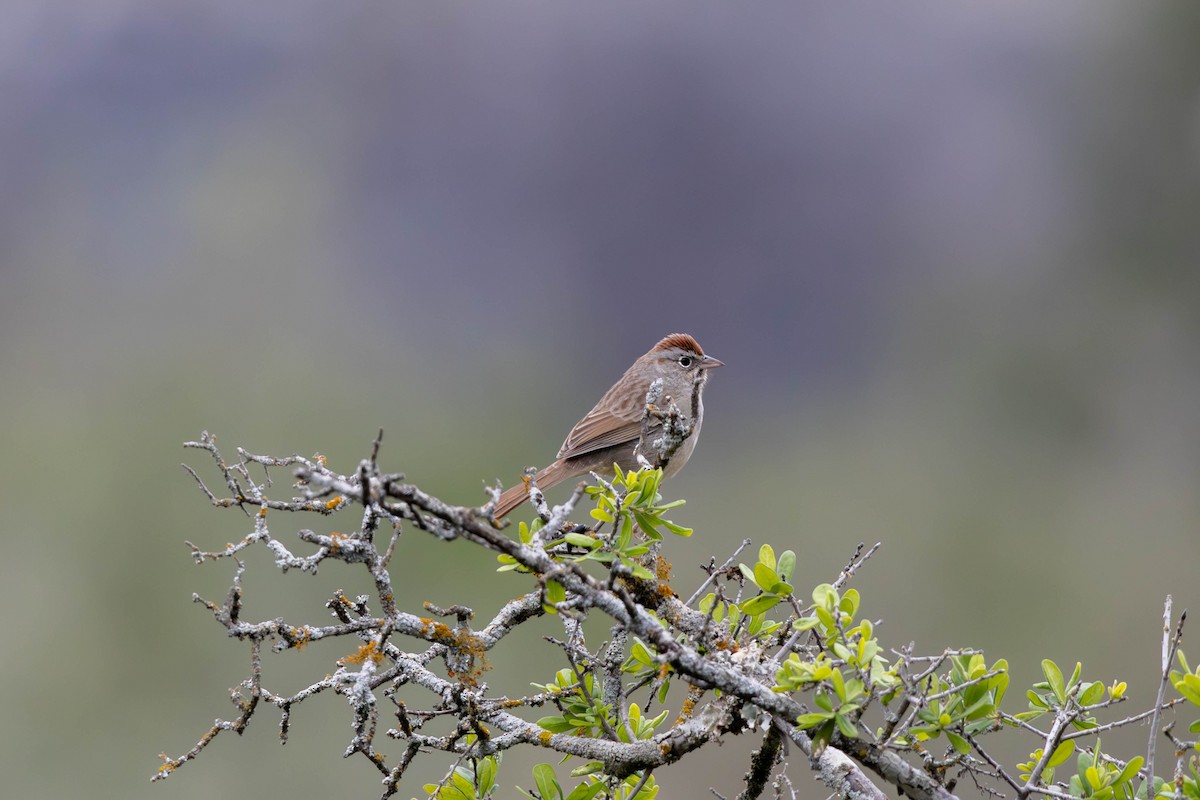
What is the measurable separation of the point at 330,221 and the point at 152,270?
716cm

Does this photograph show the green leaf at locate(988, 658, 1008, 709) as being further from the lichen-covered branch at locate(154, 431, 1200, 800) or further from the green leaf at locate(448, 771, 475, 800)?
the green leaf at locate(448, 771, 475, 800)

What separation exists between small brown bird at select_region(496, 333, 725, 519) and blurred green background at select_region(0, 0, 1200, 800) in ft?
20.0

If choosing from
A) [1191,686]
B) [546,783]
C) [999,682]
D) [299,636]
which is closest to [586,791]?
[546,783]

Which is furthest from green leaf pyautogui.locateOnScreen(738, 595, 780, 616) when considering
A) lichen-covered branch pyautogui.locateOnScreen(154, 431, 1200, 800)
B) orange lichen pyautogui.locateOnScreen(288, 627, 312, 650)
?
orange lichen pyautogui.locateOnScreen(288, 627, 312, 650)

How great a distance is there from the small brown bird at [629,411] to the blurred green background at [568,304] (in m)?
6.10

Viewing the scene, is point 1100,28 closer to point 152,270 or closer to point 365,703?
point 152,270

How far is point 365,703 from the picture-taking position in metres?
3.33

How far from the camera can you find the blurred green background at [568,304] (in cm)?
1783

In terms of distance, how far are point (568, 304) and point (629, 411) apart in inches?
1219

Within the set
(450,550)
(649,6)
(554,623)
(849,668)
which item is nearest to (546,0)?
(649,6)

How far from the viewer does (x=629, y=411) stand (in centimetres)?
824

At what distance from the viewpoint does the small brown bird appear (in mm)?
8086

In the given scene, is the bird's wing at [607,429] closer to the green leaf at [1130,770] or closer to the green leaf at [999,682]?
the green leaf at [999,682]

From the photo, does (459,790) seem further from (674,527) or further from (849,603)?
(849,603)
